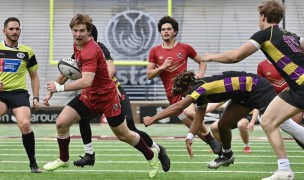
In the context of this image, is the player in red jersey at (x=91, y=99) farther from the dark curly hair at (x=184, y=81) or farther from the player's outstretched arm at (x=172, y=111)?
the dark curly hair at (x=184, y=81)

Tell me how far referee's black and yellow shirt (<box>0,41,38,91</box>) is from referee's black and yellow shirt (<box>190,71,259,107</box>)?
2.68 meters

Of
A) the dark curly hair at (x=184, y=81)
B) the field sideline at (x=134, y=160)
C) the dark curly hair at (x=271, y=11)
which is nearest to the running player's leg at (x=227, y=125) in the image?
the field sideline at (x=134, y=160)

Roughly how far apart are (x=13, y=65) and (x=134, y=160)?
2548 mm

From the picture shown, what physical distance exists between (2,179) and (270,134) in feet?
10.7

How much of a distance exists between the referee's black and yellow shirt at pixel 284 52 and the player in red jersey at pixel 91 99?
1.96 meters

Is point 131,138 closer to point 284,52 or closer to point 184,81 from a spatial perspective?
point 184,81

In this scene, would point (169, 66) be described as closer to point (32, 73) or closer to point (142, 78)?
point (32, 73)

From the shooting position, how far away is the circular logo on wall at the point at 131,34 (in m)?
27.7

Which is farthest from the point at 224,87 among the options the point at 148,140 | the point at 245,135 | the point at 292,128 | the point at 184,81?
the point at 245,135

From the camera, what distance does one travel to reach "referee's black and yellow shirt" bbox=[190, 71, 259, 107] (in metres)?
8.97

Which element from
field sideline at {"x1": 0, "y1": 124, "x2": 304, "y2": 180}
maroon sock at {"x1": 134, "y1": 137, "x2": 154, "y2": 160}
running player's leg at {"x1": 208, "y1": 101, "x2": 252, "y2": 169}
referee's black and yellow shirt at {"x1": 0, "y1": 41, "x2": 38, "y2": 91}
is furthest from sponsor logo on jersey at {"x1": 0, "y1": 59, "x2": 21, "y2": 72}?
running player's leg at {"x1": 208, "y1": 101, "x2": 252, "y2": 169}

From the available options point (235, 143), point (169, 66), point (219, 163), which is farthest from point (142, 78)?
point (219, 163)

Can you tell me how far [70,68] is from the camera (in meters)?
9.21

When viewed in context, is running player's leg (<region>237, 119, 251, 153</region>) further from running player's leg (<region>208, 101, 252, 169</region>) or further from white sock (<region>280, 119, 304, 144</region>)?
white sock (<region>280, 119, 304, 144</region>)
